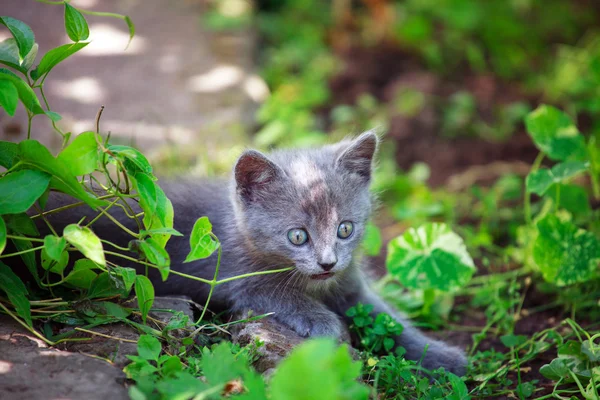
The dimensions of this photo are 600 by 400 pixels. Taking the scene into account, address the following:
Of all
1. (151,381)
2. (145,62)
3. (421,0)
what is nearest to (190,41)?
(145,62)

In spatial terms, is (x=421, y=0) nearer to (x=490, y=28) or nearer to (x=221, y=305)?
(x=490, y=28)

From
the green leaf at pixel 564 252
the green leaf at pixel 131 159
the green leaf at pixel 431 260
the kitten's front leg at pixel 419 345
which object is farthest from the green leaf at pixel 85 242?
the green leaf at pixel 564 252

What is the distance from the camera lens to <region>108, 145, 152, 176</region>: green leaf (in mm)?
2264

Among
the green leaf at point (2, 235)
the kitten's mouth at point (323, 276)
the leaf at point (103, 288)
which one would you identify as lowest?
the kitten's mouth at point (323, 276)

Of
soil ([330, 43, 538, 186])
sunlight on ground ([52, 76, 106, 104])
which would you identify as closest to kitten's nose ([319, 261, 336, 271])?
soil ([330, 43, 538, 186])

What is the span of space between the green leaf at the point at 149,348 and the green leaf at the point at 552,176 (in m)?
2.19

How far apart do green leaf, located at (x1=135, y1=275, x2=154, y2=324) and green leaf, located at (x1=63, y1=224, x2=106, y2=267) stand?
10.5 inches

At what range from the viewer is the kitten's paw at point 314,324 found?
9.16 ft

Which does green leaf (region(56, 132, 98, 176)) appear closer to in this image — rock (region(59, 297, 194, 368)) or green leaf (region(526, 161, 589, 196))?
rock (region(59, 297, 194, 368))

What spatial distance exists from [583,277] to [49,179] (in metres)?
2.67

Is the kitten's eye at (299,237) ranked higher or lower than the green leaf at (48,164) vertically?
lower

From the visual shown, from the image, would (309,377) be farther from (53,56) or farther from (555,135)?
(555,135)

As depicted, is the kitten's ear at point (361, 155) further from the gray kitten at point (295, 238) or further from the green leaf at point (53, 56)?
the green leaf at point (53, 56)

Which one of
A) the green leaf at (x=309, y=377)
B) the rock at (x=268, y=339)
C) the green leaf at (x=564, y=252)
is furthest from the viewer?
the green leaf at (x=564, y=252)
